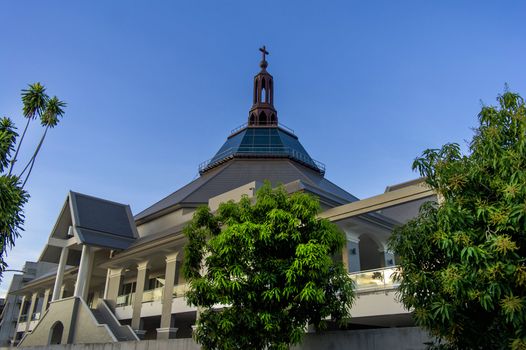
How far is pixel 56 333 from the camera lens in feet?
88.3

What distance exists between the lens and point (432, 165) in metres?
8.58

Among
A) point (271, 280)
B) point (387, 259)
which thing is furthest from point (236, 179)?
point (271, 280)

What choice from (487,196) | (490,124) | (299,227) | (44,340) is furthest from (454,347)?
(44,340)

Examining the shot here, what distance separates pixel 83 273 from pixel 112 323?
375cm

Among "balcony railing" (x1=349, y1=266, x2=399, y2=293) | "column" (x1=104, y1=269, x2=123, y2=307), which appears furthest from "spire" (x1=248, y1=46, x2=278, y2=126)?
"balcony railing" (x1=349, y1=266, x2=399, y2=293)

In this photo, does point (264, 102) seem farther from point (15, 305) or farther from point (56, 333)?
point (15, 305)

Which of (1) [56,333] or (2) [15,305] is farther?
(2) [15,305]

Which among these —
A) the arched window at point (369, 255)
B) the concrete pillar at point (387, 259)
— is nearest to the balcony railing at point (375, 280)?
the concrete pillar at point (387, 259)

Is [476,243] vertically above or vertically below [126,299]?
below

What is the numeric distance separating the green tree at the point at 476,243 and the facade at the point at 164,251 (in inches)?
266

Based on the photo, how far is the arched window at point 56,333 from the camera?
25.8 metres

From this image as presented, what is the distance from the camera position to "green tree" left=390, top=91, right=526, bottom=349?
6977mm

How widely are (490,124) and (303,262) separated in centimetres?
532

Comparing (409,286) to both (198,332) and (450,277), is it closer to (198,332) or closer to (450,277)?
(450,277)
